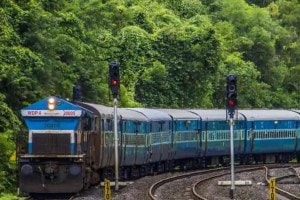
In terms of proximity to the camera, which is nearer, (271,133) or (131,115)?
(131,115)

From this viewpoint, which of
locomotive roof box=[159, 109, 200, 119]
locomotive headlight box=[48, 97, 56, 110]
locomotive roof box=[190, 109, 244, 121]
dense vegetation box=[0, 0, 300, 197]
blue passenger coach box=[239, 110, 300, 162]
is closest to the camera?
locomotive headlight box=[48, 97, 56, 110]

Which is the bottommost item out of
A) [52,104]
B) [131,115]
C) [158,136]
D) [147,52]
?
[158,136]

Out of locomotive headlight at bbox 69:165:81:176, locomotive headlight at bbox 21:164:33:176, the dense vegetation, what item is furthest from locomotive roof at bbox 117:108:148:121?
locomotive headlight at bbox 21:164:33:176

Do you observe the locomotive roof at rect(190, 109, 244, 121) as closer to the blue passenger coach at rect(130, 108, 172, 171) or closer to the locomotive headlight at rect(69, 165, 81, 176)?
the blue passenger coach at rect(130, 108, 172, 171)

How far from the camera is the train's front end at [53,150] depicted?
2384cm

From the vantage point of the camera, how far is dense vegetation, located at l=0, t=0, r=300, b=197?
3102 cm

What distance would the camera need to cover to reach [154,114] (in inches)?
1467

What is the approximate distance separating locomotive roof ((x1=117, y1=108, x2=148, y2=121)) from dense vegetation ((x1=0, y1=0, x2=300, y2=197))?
9.63ft

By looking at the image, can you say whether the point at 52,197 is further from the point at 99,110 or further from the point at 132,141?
the point at 132,141

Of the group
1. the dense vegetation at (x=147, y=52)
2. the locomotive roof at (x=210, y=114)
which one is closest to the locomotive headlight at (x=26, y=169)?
the dense vegetation at (x=147, y=52)

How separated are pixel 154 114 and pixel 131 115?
452 centimetres

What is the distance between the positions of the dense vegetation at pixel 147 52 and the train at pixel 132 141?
1716mm

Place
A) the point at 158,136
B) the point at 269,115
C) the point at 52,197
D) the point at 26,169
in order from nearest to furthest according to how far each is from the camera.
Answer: the point at 26,169 → the point at 52,197 → the point at 158,136 → the point at 269,115

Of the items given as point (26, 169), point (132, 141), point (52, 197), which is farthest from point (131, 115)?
point (26, 169)
